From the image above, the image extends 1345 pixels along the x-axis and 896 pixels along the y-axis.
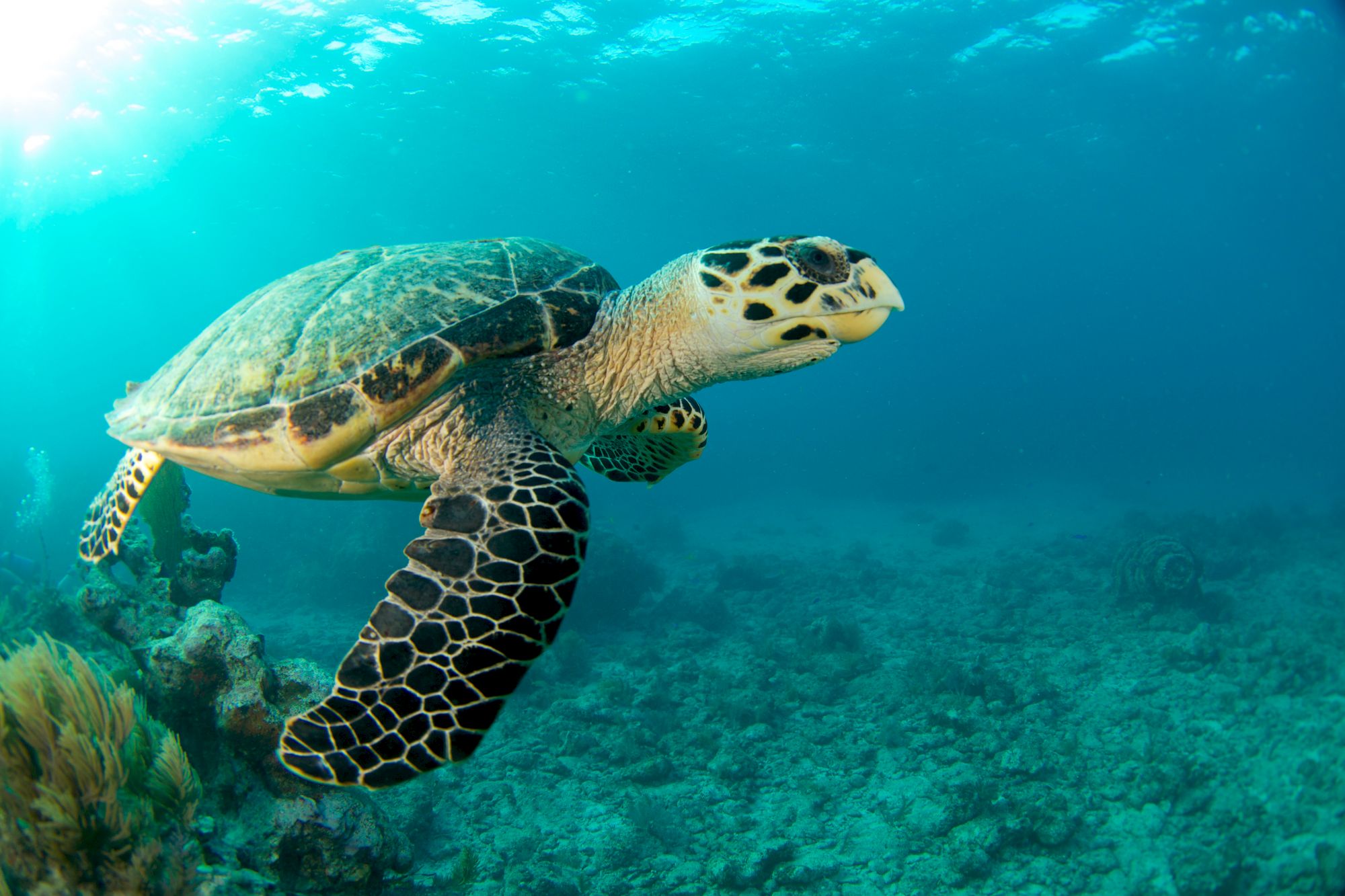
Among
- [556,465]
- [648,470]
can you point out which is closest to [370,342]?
[556,465]

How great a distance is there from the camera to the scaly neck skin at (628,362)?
9.92 ft

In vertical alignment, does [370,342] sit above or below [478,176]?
below

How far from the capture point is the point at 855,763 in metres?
5.68

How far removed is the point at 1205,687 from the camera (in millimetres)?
7105

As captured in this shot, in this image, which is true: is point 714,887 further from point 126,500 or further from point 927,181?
point 927,181

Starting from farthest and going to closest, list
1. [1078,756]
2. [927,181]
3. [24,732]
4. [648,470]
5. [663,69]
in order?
[927,181]
[663,69]
[1078,756]
[648,470]
[24,732]

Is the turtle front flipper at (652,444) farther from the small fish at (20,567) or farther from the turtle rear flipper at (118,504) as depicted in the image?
the small fish at (20,567)

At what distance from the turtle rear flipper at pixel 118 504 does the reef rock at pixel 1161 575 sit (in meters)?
13.4

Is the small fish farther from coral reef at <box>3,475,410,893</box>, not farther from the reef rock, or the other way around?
the reef rock

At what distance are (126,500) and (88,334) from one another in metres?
108

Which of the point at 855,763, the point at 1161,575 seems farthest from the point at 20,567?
the point at 1161,575

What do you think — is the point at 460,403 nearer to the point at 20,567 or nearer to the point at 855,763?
the point at 855,763

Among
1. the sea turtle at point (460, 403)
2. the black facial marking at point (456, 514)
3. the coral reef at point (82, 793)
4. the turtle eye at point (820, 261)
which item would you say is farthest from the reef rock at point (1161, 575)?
the coral reef at point (82, 793)

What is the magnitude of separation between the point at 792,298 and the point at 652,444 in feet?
7.20
